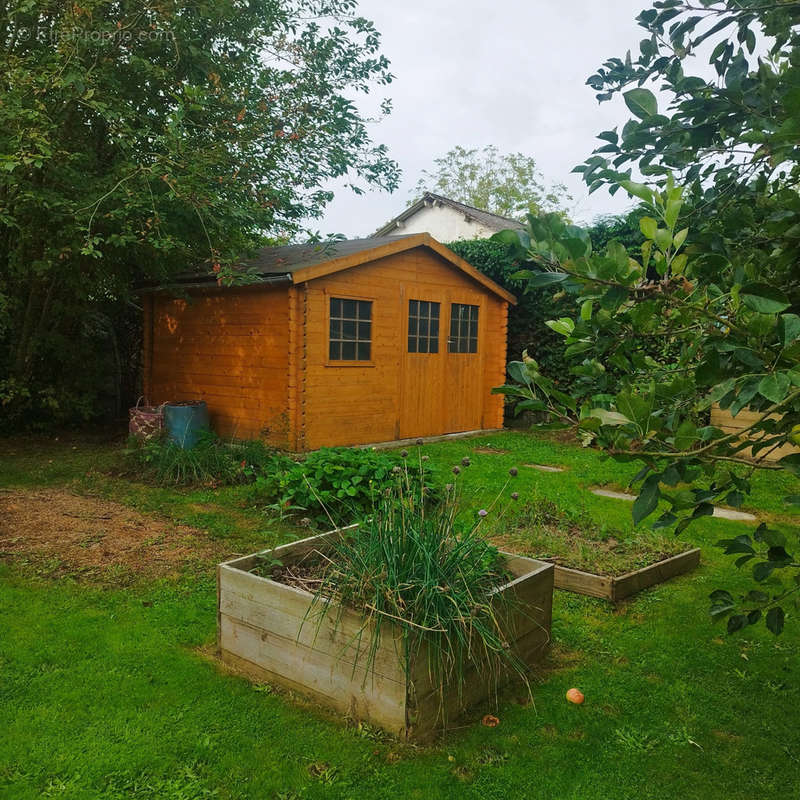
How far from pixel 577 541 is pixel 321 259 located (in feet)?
17.5

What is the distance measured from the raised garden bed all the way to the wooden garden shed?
13.9 ft

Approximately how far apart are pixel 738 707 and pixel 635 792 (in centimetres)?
83

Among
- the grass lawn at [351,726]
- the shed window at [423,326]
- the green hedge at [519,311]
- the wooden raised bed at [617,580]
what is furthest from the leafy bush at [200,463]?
the green hedge at [519,311]

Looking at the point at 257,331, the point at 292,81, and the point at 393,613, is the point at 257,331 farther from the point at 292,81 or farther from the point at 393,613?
the point at 393,613

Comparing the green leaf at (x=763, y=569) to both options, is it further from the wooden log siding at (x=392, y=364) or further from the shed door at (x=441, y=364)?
the shed door at (x=441, y=364)

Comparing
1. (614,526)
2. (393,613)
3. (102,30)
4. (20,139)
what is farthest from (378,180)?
(393,613)

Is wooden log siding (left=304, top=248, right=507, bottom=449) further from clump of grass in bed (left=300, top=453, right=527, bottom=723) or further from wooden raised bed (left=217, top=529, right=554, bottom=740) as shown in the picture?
clump of grass in bed (left=300, top=453, right=527, bottom=723)

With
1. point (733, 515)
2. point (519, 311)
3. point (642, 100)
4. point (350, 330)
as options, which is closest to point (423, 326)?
point (350, 330)

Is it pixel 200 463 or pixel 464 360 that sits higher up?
pixel 464 360

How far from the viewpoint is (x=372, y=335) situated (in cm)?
917

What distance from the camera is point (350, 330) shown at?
8.89 meters

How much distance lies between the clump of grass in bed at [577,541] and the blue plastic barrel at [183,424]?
4.91 meters

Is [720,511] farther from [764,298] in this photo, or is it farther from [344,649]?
[764,298]

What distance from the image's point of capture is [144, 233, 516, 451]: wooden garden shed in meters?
8.32
